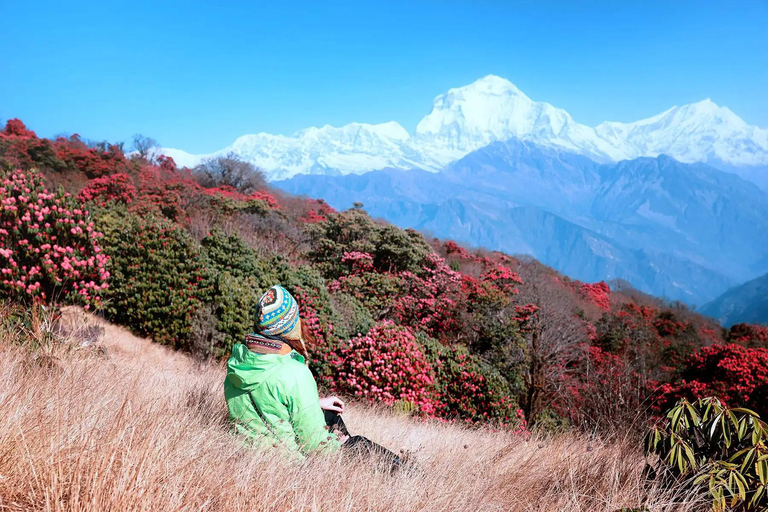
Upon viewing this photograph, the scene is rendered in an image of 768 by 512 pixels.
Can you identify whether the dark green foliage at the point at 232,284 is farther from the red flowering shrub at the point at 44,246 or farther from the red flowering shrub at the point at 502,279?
the red flowering shrub at the point at 502,279

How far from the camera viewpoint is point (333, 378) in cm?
724

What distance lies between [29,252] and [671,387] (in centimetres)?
1594

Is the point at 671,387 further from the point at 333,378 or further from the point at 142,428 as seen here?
the point at 142,428

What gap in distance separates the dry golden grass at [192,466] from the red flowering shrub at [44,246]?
2.08m

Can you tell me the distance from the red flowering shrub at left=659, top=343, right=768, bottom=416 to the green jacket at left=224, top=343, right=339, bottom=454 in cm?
1232

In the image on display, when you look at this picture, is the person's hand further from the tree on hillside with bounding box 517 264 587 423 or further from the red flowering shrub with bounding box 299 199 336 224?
the red flowering shrub with bounding box 299 199 336 224

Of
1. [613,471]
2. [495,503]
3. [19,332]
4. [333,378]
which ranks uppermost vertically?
[613,471]

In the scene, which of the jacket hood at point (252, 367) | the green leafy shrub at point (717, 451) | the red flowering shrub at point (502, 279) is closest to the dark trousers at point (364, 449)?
the jacket hood at point (252, 367)

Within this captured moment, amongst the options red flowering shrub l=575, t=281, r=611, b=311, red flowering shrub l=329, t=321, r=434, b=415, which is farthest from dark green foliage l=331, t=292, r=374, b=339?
red flowering shrub l=575, t=281, r=611, b=311

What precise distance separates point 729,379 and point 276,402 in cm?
1460

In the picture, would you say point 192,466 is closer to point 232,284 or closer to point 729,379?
point 232,284

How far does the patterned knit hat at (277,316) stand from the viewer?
2.42m

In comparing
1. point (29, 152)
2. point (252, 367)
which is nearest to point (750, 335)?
point (252, 367)

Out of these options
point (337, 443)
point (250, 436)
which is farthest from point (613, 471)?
point (250, 436)
